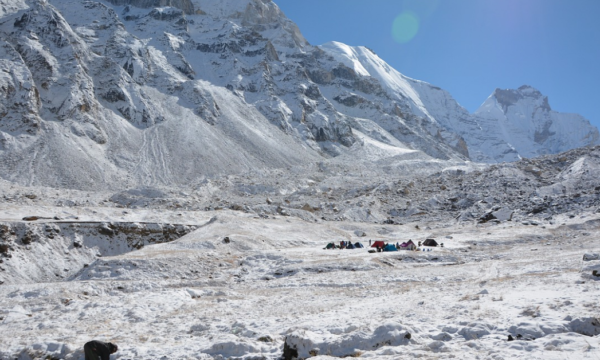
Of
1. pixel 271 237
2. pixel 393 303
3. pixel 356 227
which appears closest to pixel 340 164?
pixel 356 227

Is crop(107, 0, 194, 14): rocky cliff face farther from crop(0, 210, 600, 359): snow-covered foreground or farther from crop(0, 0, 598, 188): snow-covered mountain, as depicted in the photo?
crop(0, 210, 600, 359): snow-covered foreground

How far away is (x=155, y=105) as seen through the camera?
→ 99.8 meters

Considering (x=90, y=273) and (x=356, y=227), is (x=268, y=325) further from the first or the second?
(x=356, y=227)

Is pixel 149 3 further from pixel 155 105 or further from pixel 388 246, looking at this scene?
pixel 388 246

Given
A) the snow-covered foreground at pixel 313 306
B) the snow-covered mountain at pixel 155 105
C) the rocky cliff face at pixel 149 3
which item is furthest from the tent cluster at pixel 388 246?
the rocky cliff face at pixel 149 3

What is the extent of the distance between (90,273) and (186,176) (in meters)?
56.4

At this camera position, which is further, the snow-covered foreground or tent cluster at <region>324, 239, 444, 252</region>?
tent cluster at <region>324, 239, 444, 252</region>

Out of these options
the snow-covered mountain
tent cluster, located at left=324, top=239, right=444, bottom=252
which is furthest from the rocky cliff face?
tent cluster, located at left=324, top=239, right=444, bottom=252

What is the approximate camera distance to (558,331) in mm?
9078

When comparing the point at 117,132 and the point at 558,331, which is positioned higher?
the point at 117,132

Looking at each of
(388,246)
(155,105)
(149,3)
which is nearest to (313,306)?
(388,246)

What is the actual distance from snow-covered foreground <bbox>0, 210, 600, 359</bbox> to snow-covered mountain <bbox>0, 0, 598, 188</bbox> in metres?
50.4

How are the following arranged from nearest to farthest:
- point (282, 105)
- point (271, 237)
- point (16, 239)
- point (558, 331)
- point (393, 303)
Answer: point (558, 331)
point (393, 303)
point (16, 239)
point (271, 237)
point (282, 105)

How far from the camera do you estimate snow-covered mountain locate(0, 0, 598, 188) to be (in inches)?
2926
